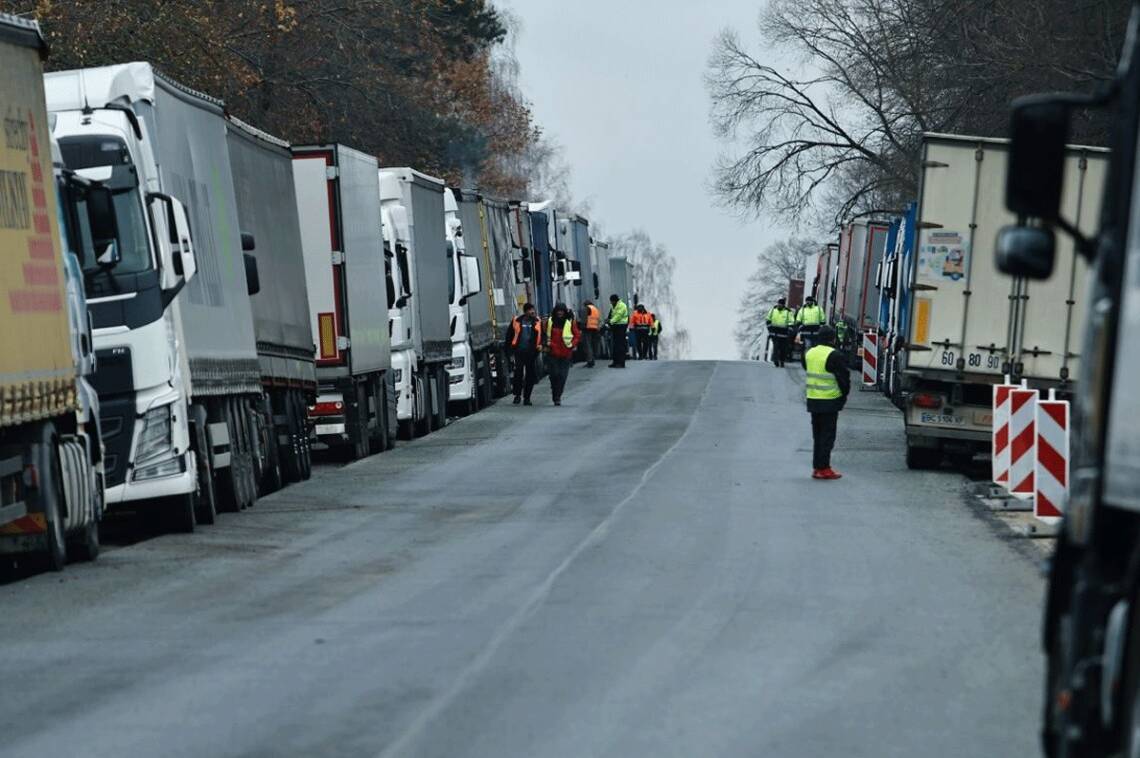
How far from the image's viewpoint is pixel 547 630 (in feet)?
37.2

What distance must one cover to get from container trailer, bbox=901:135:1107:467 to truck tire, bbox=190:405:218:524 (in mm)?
8593

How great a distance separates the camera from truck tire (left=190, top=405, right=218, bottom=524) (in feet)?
62.4

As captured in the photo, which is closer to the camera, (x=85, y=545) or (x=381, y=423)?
(x=85, y=545)

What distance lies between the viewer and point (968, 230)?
2480 centimetres

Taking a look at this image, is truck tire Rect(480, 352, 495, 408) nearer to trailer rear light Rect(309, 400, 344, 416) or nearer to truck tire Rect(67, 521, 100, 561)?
trailer rear light Rect(309, 400, 344, 416)

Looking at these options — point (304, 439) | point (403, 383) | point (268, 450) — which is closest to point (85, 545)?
point (268, 450)

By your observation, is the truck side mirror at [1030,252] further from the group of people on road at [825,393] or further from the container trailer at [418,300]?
the container trailer at [418,300]

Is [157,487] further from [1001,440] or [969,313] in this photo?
[969,313]

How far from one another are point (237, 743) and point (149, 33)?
2796 cm

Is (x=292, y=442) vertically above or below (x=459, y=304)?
below

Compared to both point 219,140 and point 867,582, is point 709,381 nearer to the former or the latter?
point 219,140

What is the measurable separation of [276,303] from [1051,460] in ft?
30.5

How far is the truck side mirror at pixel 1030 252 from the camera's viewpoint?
6180 millimetres

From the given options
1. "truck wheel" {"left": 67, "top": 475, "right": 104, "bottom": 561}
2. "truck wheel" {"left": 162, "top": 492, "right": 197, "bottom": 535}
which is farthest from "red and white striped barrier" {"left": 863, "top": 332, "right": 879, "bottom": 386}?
"truck wheel" {"left": 67, "top": 475, "right": 104, "bottom": 561}
